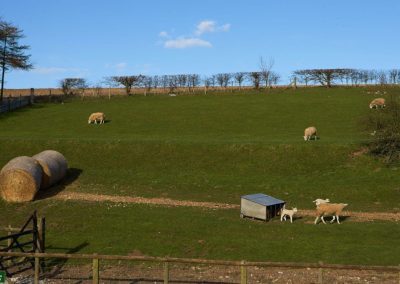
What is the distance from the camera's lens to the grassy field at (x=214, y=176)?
19031mm

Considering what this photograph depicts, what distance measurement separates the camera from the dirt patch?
22.9 metres

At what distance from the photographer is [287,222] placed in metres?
21.8

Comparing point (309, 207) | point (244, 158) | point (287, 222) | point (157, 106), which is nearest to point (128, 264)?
point (287, 222)

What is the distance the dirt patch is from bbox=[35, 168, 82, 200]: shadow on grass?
66 centimetres

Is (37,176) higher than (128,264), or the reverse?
(37,176)

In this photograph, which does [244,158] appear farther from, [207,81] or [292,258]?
[207,81]

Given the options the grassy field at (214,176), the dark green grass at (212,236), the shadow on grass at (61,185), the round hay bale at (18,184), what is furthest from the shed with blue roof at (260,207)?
the shadow on grass at (61,185)

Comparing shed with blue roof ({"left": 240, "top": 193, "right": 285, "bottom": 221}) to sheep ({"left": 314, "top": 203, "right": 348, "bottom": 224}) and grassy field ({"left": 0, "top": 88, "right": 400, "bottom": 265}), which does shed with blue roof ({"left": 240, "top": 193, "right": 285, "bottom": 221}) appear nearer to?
grassy field ({"left": 0, "top": 88, "right": 400, "bottom": 265})

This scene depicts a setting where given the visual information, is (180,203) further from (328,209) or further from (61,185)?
(61,185)

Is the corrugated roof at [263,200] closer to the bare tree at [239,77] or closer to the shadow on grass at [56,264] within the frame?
the shadow on grass at [56,264]

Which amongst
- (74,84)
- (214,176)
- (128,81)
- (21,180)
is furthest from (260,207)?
(74,84)

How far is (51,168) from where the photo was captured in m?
28.2

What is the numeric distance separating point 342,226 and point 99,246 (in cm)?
985

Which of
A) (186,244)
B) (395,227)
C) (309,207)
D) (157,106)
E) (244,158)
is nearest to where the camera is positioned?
(186,244)
